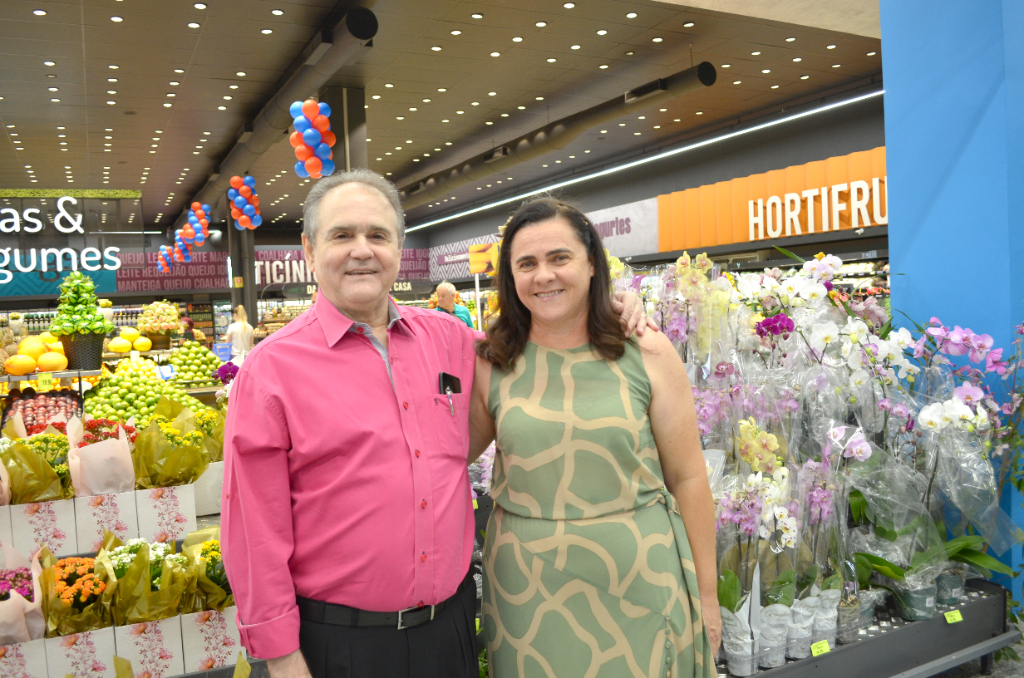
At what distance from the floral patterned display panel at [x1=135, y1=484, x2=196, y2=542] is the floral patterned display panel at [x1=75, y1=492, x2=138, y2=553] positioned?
3 cm

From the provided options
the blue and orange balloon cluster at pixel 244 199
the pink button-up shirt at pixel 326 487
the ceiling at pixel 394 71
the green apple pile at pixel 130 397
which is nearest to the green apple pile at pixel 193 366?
the green apple pile at pixel 130 397

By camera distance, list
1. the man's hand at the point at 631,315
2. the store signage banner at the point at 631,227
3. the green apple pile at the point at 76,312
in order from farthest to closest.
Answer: the store signage banner at the point at 631,227 < the green apple pile at the point at 76,312 < the man's hand at the point at 631,315

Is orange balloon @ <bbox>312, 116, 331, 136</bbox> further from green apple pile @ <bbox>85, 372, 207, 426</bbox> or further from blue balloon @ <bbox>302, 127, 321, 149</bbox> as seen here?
green apple pile @ <bbox>85, 372, 207, 426</bbox>

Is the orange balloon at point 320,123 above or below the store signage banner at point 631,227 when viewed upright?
above

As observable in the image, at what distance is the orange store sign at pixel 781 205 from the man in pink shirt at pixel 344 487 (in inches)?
284

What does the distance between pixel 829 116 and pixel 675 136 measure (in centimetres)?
265

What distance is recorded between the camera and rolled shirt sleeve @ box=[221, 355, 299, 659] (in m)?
1.25

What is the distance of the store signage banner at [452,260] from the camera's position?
1875cm

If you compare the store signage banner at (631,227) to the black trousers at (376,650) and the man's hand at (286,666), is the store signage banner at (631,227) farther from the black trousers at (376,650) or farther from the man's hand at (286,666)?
the man's hand at (286,666)

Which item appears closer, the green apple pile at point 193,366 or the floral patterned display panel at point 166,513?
the floral patterned display panel at point 166,513

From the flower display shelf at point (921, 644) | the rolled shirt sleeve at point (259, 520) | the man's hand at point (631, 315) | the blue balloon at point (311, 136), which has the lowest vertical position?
the flower display shelf at point (921, 644)

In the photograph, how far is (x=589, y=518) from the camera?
1.48 m

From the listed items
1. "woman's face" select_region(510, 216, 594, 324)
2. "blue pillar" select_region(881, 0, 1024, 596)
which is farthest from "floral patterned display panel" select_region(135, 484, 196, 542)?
"blue pillar" select_region(881, 0, 1024, 596)

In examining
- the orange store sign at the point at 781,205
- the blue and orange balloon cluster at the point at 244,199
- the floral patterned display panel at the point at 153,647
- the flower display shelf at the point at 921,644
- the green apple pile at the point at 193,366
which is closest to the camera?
the floral patterned display panel at the point at 153,647
